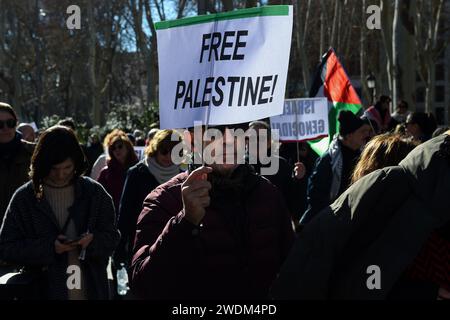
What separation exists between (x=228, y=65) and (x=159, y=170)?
2851 mm

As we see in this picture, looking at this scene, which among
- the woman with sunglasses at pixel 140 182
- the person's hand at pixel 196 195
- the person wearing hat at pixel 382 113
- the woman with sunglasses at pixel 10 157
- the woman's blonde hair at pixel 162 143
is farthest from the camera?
the person wearing hat at pixel 382 113

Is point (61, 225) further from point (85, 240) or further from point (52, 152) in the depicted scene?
point (52, 152)

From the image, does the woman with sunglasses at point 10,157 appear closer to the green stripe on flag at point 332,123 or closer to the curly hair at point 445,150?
the green stripe on flag at point 332,123

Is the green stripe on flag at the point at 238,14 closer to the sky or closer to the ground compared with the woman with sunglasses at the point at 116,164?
closer to the sky

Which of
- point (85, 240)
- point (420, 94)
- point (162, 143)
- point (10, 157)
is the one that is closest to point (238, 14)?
point (85, 240)

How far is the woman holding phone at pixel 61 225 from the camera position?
13.7 ft

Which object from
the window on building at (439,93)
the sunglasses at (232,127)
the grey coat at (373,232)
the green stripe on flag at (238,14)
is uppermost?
the green stripe on flag at (238,14)

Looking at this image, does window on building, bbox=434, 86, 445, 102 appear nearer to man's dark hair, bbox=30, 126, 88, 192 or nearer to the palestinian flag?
the palestinian flag

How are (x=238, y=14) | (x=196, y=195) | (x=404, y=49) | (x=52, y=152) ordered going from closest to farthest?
1. (x=196, y=195)
2. (x=238, y=14)
3. (x=52, y=152)
4. (x=404, y=49)

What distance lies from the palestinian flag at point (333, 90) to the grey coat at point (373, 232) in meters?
5.70

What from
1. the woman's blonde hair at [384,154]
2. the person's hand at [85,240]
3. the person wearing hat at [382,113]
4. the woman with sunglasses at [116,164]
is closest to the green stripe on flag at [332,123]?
the person wearing hat at [382,113]

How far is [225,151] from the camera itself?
330 centimetres

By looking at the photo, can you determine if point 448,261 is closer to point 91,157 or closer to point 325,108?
point 325,108
